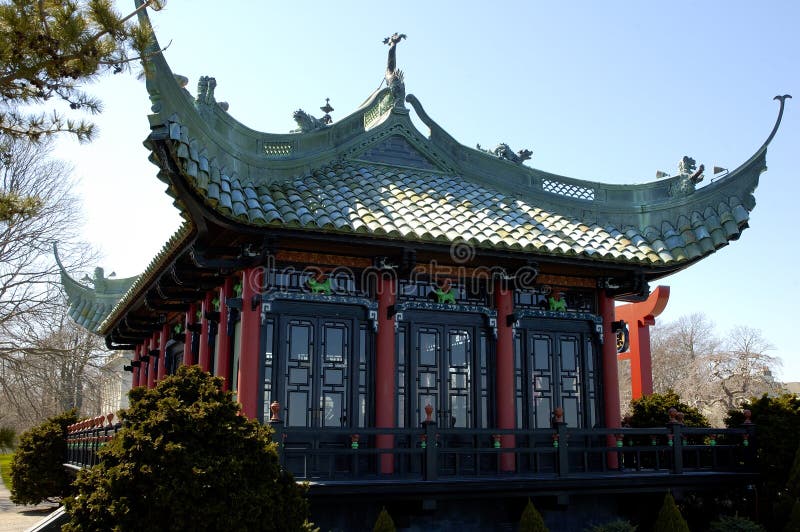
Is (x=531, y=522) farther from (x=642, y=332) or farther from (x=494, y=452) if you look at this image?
(x=642, y=332)

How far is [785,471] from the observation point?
12148 mm

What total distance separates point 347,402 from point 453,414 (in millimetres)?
1687

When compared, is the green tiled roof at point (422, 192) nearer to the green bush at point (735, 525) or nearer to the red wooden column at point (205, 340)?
the red wooden column at point (205, 340)

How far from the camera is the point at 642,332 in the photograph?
1722 centimetres

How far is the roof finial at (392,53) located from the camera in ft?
47.1

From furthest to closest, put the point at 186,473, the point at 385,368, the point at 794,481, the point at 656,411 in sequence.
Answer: the point at 656,411 → the point at 385,368 → the point at 794,481 → the point at 186,473

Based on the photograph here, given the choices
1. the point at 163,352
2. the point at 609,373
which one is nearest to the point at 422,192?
the point at 609,373

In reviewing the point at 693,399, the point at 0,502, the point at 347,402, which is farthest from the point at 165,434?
the point at 693,399

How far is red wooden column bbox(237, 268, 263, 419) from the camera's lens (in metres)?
11.1

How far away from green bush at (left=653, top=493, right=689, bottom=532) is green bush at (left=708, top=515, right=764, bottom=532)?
3.27 feet

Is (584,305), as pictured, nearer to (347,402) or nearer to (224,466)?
(347,402)

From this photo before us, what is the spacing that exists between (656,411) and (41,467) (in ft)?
49.0

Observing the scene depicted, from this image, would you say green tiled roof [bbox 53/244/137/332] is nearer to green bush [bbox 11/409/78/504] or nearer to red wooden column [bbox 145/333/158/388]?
red wooden column [bbox 145/333/158/388]

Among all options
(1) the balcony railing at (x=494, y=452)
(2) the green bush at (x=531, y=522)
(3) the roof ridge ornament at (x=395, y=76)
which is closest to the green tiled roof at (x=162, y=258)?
(1) the balcony railing at (x=494, y=452)
